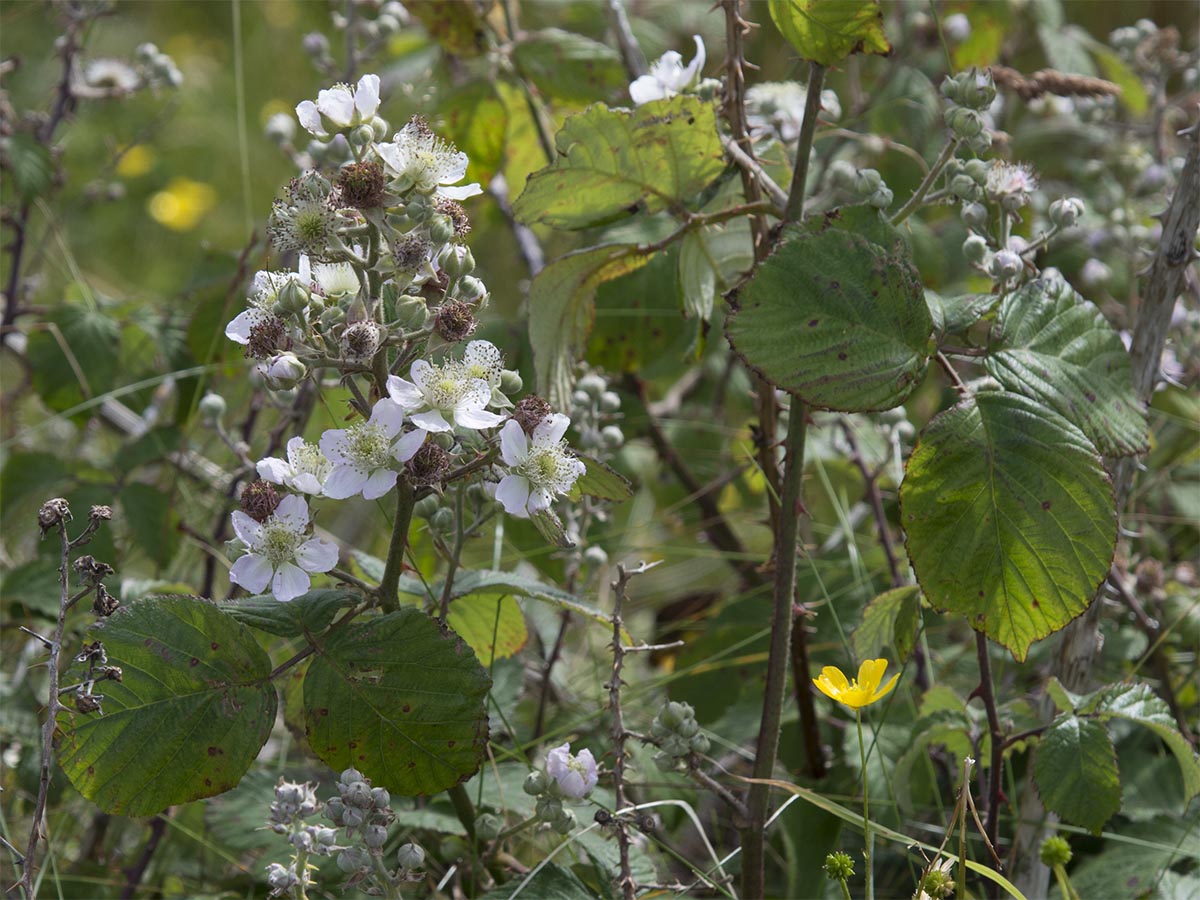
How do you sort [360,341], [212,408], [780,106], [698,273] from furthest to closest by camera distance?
[780,106]
[212,408]
[698,273]
[360,341]

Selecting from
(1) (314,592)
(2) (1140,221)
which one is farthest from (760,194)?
(2) (1140,221)

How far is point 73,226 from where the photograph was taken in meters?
4.57

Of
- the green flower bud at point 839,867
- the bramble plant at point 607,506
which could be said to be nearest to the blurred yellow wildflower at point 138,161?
→ the bramble plant at point 607,506

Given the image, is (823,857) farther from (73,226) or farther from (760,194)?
(73,226)

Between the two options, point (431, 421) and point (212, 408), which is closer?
point (431, 421)

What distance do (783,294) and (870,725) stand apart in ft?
2.49

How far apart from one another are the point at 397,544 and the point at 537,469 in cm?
19

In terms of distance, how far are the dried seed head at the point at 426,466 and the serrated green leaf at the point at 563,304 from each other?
337 millimetres

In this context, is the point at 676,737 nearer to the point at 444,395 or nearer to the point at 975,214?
the point at 444,395

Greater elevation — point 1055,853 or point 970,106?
point 970,106

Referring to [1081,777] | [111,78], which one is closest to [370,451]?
[1081,777]

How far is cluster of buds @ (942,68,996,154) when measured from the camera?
1.30m

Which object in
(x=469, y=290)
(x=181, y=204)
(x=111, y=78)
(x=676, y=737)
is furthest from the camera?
(x=181, y=204)

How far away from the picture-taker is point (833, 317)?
1.24m
